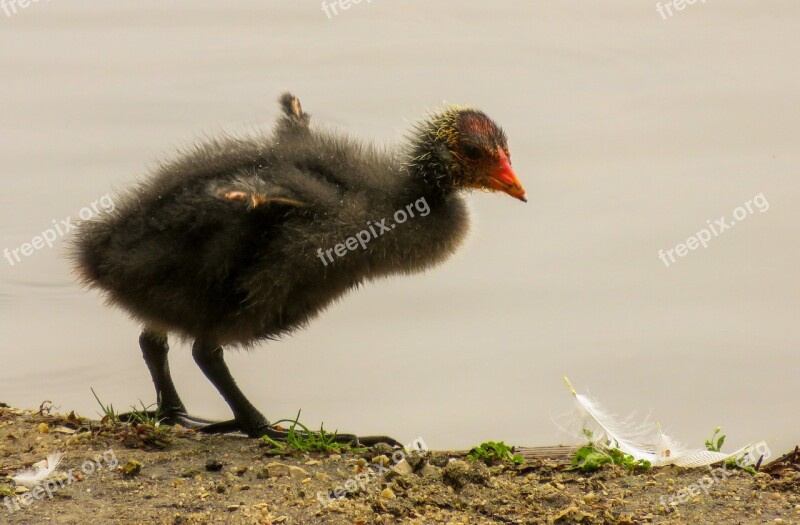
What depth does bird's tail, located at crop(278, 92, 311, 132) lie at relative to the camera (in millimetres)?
3203

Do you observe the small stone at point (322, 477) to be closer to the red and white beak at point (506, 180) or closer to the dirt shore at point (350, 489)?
the dirt shore at point (350, 489)

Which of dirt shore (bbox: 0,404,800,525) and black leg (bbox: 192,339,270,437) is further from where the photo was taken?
black leg (bbox: 192,339,270,437)

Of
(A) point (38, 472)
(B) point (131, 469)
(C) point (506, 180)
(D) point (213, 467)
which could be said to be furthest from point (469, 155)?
(A) point (38, 472)

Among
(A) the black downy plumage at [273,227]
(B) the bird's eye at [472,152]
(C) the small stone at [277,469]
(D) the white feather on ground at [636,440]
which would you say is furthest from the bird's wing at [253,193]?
(D) the white feather on ground at [636,440]

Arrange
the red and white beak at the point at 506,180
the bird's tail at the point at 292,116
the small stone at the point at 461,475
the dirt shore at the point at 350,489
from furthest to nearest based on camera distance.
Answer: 1. the bird's tail at the point at 292,116
2. the red and white beak at the point at 506,180
3. the small stone at the point at 461,475
4. the dirt shore at the point at 350,489

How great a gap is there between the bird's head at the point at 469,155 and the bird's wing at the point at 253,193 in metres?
0.45

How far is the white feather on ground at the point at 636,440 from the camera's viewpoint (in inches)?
111

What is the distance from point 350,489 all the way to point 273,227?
2.40ft

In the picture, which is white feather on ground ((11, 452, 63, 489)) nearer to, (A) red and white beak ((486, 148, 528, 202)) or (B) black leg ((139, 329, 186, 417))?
(B) black leg ((139, 329, 186, 417))

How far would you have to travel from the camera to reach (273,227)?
2.89 m

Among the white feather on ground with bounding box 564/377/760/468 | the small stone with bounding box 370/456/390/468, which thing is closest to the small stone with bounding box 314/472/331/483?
the small stone with bounding box 370/456/390/468

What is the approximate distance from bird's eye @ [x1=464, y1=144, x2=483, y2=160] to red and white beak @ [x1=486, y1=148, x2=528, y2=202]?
55 mm

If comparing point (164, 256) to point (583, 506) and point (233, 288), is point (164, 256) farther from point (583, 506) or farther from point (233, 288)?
point (583, 506)

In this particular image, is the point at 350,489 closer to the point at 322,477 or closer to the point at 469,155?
the point at 322,477
